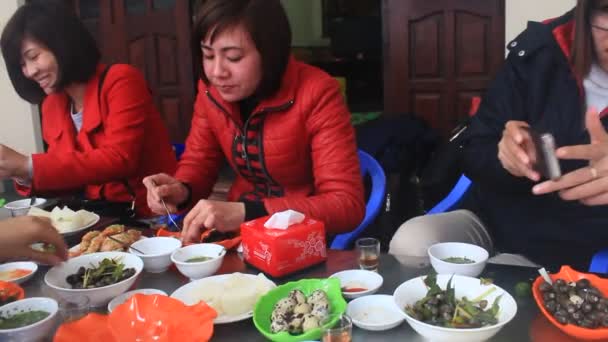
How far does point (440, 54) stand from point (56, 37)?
93.4 inches

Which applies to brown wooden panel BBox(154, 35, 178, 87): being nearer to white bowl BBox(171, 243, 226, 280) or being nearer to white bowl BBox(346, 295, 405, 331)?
white bowl BBox(171, 243, 226, 280)

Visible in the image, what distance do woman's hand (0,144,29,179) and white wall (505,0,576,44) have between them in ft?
8.43

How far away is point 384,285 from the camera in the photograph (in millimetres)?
997

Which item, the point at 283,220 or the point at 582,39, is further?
the point at 582,39

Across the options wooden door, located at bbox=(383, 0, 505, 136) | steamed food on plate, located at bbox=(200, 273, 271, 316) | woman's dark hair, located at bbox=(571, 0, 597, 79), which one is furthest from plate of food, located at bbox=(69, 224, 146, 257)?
wooden door, located at bbox=(383, 0, 505, 136)

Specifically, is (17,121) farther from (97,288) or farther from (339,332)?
(339,332)

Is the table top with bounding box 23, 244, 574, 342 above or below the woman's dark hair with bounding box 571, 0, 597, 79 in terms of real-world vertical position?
below

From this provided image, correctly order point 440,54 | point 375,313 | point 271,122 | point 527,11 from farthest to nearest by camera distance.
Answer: point 440,54 < point 527,11 < point 271,122 < point 375,313

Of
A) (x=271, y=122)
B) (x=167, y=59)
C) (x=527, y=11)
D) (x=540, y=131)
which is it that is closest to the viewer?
(x=540, y=131)

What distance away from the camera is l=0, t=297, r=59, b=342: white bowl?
0.82 m

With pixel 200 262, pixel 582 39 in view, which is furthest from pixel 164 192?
pixel 582 39

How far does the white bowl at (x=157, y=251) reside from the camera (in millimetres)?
1125

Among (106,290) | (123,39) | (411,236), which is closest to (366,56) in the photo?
(123,39)

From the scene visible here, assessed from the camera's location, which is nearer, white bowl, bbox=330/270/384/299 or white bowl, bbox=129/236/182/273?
white bowl, bbox=330/270/384/299
